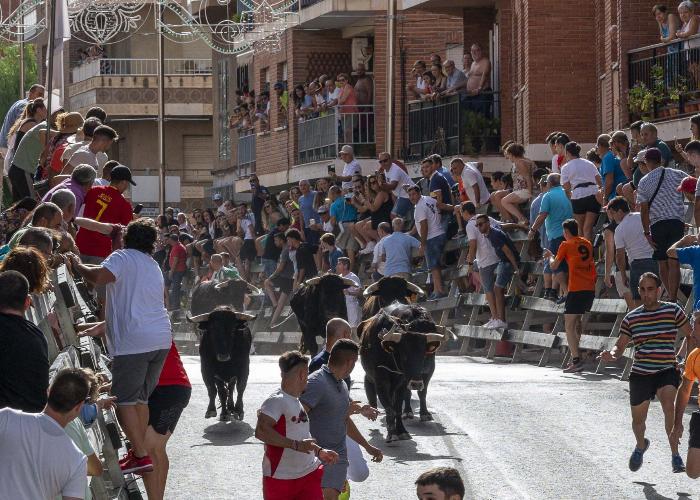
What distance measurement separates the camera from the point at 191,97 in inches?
2544

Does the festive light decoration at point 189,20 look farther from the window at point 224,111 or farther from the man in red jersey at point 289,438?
the man in red jersey at point 289,438

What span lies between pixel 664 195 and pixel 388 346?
406 cm

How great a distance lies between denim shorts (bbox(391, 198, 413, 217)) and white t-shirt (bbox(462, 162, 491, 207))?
128 cm

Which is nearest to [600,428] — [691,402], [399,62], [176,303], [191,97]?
[691,402]

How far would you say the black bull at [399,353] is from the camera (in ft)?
53.8

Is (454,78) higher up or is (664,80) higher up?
(454,78)

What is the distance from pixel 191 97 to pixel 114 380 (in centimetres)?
5276

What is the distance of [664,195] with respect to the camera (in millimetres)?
18547

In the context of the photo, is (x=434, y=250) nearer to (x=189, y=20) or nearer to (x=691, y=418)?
(x=189, y=20)

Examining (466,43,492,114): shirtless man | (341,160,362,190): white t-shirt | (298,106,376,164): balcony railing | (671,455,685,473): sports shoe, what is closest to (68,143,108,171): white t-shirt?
(671,455,685,473): sports shoe

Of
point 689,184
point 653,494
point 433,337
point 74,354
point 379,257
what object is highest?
point 689,184

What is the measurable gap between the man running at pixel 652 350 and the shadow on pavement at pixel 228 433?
4102mm

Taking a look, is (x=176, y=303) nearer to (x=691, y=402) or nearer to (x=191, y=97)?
(x=691, y=402)

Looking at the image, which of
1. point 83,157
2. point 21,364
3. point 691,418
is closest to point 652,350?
point 691,418
